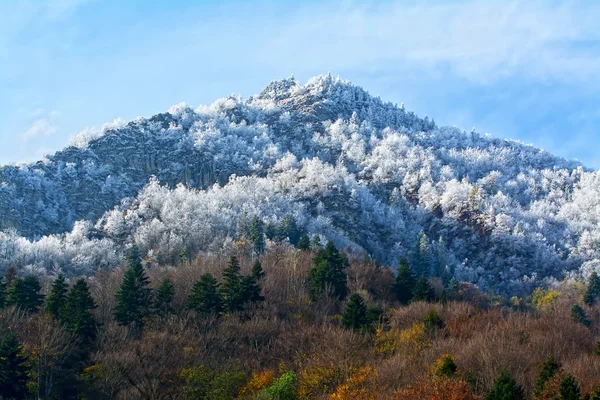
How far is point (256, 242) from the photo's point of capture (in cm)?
9569

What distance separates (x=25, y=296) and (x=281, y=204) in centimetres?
8818

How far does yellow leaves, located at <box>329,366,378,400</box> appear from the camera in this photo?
96.8 feet

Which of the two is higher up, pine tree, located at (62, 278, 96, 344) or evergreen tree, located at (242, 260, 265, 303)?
evergreen tree, located at (242, 260, 265, 303)

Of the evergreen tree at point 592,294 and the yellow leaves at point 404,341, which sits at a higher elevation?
the evergreen tree at point 592,294

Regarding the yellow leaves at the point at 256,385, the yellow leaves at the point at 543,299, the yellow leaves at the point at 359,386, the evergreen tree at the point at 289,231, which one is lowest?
the yellow leaves at the point at 256,385

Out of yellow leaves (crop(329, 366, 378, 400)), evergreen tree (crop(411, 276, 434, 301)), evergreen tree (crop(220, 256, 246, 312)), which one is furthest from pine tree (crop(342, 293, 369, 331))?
evergreen tree (crop(411, 276, 434, 301))

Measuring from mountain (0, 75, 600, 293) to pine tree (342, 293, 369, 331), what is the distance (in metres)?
57.7

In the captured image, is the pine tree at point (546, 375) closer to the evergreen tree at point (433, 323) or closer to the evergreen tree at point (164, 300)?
the evergreen tree at point (433, 323)

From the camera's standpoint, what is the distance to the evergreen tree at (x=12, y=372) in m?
35.0

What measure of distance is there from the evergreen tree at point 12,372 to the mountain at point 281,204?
6223 cm

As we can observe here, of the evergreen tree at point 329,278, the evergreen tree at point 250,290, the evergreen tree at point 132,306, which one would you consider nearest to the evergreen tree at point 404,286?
the evergreen tree at point 329,278

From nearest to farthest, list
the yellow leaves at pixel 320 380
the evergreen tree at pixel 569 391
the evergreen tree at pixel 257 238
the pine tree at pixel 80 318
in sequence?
1. the evergreen tree at pixel 569 391
2. the yellow leaves at pixel 320 380
3. the pine tree at pixel 80 318
4. the evergreen tree at pixel 257 238

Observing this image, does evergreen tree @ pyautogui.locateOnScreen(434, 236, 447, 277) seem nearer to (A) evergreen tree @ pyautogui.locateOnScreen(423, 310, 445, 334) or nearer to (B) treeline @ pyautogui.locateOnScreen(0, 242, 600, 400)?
(B) treeline @ pyautogui.locateOnScreen(0, 242, 600, 400)

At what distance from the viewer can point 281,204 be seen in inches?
5369
